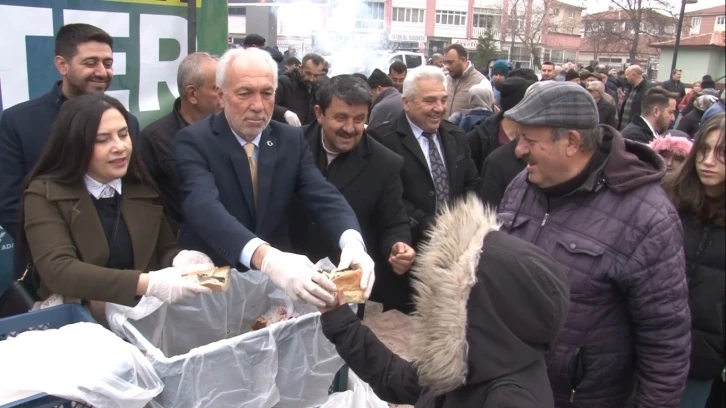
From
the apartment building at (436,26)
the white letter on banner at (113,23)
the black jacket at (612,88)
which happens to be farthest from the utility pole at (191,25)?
the apartment building at (436,26)

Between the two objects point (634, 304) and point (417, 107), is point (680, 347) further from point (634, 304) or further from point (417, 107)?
point (417, 107)

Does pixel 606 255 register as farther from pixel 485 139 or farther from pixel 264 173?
pixel 485 139

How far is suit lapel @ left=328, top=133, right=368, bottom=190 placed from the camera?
2.96 metres

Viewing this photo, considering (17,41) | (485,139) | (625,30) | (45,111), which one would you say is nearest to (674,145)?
(485,139)

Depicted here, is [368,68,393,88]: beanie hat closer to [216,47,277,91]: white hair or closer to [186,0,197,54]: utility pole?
[186,0,197,54]: utility pole

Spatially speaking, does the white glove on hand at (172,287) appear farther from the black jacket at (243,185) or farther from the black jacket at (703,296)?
the black jacket at (703,296)

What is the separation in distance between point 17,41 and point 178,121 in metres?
1.04

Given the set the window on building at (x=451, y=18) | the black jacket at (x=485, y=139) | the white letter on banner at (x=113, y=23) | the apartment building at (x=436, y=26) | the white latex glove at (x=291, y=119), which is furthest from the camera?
the window on building at (x=451, y=18)

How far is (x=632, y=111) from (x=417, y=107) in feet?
21.4

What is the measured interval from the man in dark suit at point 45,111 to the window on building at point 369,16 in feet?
108

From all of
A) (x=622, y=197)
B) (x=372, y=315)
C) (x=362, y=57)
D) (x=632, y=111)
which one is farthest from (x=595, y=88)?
(x=362, y=57)

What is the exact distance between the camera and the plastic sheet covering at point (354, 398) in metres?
2.14

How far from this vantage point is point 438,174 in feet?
11.8

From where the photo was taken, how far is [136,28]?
12.5 feet
